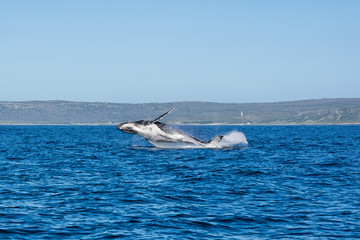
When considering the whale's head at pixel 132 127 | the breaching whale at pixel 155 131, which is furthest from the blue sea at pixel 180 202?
the breaching whale at pixel 155 131

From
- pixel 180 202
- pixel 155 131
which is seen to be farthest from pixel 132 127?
pixel 180 202

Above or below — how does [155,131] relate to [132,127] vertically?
below

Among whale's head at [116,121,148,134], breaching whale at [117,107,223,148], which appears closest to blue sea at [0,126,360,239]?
whale's head at [116,121,148,134]

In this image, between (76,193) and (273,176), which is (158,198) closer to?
(76,193)

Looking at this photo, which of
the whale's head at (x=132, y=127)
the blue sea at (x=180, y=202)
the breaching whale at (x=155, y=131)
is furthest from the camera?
the breaching whale at (x=155, y=131)

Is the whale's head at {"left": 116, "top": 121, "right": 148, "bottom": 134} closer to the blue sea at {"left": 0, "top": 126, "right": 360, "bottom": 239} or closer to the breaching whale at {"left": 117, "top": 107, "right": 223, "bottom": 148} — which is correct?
the breaching whale at {"left": 117, "top": 107, "right": 223, "bottom": 148}

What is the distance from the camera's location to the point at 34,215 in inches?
705

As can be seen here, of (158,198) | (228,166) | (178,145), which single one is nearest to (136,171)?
(228,166)

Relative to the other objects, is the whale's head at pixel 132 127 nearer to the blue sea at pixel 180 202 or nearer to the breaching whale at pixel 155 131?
the breaching whale at pixel 155 131

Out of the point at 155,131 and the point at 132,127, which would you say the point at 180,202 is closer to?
the point at 132,127

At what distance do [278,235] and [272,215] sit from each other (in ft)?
7.90

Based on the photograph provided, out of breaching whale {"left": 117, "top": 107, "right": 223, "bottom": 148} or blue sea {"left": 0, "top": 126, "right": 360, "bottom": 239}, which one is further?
breaching whale {"left": 117, "top": 107, "right": 223, "bottom": 148}

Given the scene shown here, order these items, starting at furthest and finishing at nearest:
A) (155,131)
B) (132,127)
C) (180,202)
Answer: (155,131) < (132,127) < (180,202)

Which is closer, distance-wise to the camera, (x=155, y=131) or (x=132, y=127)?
(x=132, y=127)
